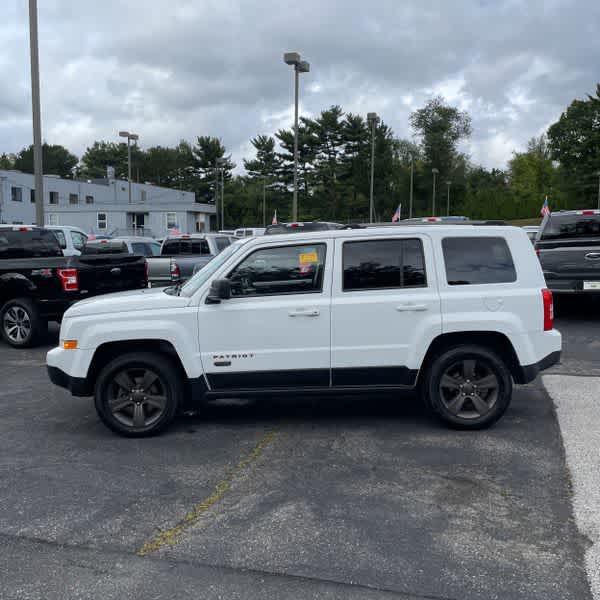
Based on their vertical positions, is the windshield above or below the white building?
below

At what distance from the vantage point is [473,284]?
5.99m

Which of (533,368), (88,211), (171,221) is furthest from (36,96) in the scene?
(171,221)

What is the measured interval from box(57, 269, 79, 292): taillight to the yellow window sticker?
5.85 metres

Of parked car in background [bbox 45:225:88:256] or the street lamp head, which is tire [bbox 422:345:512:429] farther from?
the street lamp head

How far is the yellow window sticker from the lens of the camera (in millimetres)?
5988

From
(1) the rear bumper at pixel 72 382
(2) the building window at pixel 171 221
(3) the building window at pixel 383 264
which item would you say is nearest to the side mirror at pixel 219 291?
(3) the building window at pixel 383 264

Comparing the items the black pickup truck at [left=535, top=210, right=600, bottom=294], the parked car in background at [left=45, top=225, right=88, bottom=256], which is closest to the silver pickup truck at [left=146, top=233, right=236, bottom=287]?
the parked car in background at [left=45, top=225, right=88, bottom=256]

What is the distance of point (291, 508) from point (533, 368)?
270cm

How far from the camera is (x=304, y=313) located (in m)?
5.86

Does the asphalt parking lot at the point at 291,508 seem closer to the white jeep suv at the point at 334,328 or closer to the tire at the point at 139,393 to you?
the tire at the point at 139,393

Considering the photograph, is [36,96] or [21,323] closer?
[21,323]

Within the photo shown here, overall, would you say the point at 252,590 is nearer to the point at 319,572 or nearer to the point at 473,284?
the point at 319,572

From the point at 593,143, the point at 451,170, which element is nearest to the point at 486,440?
the point at 593,143

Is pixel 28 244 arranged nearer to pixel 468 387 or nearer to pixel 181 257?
pixel 181 257
